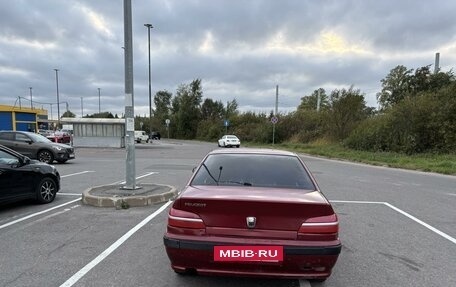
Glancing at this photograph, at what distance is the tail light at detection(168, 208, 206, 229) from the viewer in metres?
3.69

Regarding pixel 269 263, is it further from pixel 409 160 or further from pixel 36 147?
pixel 409 160

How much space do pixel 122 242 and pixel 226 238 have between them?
2.65 meters

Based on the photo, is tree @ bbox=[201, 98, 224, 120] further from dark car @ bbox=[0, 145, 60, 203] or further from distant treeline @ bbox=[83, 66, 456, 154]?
dark car @ bbox=[0, 145, 60, 203]

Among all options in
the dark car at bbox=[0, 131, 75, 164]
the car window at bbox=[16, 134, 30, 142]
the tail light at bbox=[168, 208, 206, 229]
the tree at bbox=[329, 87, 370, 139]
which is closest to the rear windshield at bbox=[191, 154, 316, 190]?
the tail light at bbox=[168, 208, 206, 229]

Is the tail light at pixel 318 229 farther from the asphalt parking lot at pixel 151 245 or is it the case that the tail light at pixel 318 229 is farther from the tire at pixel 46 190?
the tire at pixel 46 190

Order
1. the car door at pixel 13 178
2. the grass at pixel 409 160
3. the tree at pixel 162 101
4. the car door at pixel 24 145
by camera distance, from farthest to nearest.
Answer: the tree at pixel 162 101
the car door at pixel 24 145
the grass at pixel 409 160
the car door at pixel 13 178

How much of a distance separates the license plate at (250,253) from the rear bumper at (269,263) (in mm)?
39

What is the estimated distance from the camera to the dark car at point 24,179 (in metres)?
7.59

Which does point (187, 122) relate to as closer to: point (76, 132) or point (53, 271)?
point (76, 132)

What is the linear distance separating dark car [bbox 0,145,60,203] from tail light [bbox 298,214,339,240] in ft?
20.9

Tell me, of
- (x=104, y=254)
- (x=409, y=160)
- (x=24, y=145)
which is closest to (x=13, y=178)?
(x=104, y=254)

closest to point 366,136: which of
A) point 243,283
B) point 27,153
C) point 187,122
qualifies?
point 27,153

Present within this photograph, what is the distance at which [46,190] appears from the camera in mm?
8680

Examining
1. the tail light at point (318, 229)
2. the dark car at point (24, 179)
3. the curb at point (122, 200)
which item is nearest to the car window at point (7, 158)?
the dark car at point (24, 179)
